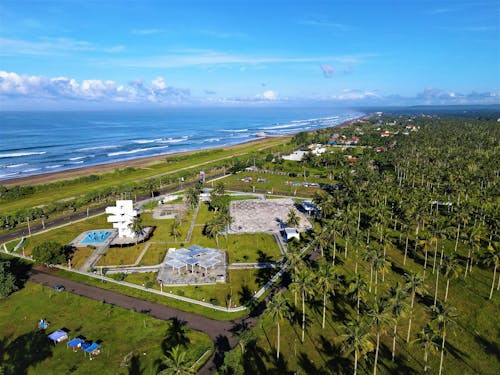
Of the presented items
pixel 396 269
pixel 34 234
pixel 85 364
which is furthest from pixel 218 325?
pixel 34 234

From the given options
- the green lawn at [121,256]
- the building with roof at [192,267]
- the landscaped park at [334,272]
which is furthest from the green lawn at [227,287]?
the green lawn at [121,256]

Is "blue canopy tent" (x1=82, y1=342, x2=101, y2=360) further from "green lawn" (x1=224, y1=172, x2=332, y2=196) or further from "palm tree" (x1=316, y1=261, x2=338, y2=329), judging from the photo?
"green lawn" (x1=224, y1=172, x2=332, y2=196)

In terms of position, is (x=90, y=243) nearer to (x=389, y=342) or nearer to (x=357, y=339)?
(x=357, y=339)

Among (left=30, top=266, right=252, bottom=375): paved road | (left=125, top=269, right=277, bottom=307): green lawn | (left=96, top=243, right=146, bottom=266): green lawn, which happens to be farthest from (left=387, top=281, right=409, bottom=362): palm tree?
(left=96, top=243, right=146, bottom=266): green lawn

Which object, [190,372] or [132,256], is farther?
[132,256]

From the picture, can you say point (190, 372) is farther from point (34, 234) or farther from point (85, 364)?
point (34, 234)

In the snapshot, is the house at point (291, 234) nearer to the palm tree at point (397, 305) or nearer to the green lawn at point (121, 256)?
the green lawn at point (121, 256)

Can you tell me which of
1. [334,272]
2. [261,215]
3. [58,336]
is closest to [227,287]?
[334,272]
